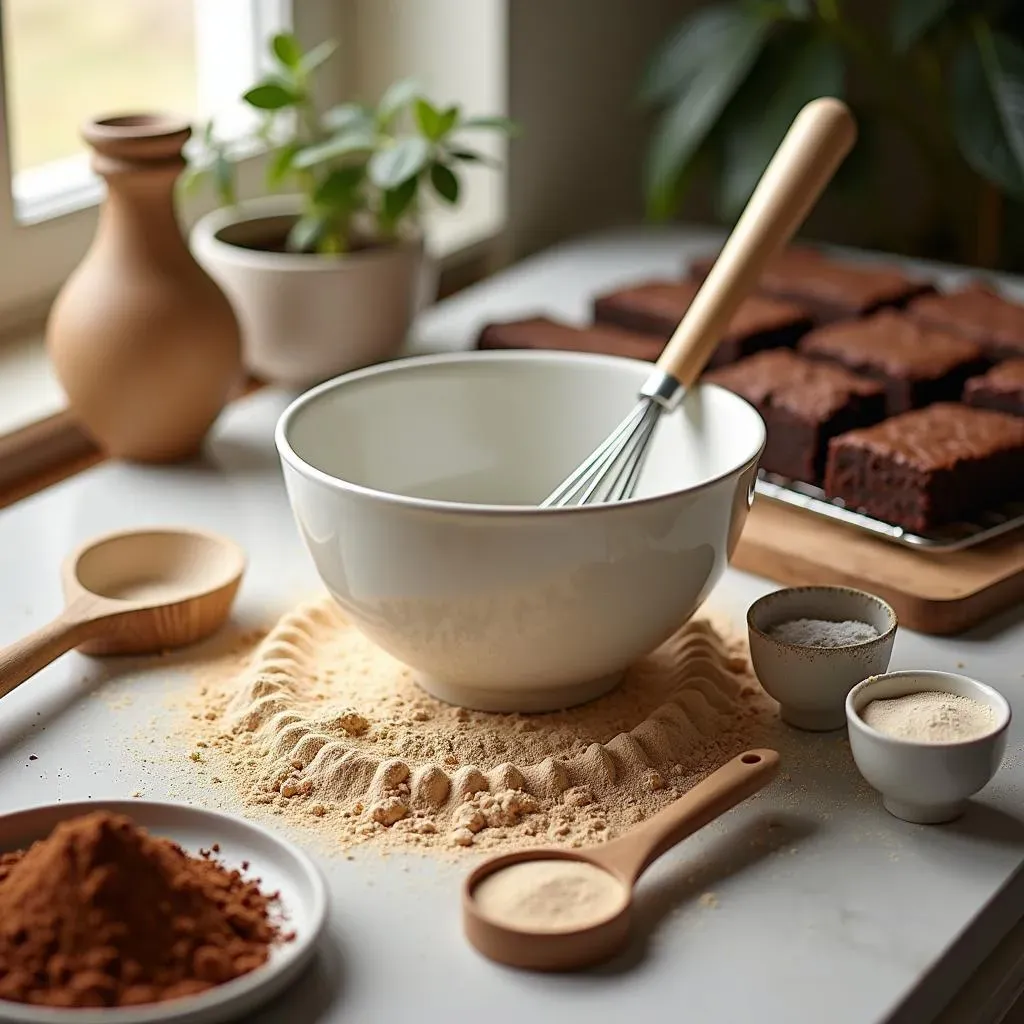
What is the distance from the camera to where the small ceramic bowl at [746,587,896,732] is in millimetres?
774

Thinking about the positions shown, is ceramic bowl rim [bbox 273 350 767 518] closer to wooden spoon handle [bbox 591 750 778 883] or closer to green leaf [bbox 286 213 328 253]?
wooden spoon handle [bbox 591 750 778 883]

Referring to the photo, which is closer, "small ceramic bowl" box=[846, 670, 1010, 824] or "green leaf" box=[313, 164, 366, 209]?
"small ceramic bowl" box=[846, 670, 1010, 824]

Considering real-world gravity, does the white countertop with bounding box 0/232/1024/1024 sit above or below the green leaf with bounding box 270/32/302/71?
below

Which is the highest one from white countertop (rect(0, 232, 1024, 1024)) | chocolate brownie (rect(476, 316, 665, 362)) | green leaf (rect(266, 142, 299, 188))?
green leaf (rect(266, 142, 299, 188))

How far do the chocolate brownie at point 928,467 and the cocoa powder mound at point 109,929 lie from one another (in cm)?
53

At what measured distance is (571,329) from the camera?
1233 mm

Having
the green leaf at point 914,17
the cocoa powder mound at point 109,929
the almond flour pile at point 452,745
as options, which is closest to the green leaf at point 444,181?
the almond flour pile at point 452,745

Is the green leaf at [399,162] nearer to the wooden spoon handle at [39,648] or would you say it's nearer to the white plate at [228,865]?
the wooden spoon handle at [39,648]

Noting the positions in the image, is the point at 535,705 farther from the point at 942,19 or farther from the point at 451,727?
the point at 942,19

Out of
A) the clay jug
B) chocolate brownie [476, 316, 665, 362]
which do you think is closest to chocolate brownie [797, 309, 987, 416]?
chocolate brownie [476, 316, 665, 362]

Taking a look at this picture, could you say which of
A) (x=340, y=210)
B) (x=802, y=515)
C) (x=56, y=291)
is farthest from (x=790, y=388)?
(x=56, y=291)

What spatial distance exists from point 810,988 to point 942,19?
1.24m

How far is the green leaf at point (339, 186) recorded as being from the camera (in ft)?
3.93

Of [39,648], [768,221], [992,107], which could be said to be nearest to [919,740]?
[768,221]
